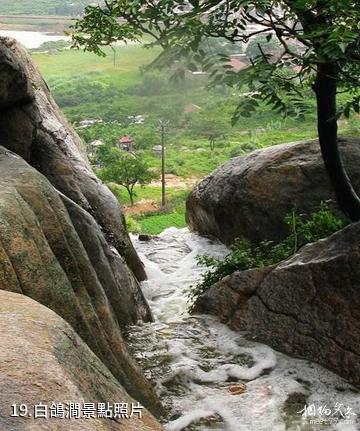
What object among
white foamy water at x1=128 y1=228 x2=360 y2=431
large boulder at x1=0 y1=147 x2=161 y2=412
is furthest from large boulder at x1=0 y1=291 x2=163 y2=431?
white foamy water at x1=128 y1=228 x2=360 y2=431

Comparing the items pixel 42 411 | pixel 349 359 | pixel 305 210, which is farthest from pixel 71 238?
pixel 305 210

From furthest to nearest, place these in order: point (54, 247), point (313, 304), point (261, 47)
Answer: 1. point (313, 304)
2. point (261, 47)
3. point (54, 247)

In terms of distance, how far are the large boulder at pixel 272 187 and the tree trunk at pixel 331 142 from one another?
172 inches

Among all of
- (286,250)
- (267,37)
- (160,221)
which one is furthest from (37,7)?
(267,37)

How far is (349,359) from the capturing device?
757 centimetres

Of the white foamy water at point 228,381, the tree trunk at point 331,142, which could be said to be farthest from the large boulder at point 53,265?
the tree trunk at point 331,142

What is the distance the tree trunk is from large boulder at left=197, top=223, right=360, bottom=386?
3.92 feet

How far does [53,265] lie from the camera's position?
5539 mm

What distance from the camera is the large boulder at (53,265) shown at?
511 centimetres

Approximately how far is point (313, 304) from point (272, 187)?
6.83m

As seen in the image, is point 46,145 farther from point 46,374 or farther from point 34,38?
point 34,38

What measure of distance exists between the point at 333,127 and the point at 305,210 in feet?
18.0

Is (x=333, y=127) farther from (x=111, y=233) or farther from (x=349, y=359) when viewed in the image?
(x=111, y=233)

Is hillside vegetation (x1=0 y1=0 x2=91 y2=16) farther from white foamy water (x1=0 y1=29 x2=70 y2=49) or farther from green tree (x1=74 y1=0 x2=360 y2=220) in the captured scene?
green tree (x1=74 y1=0 x2=360 y2=220)
